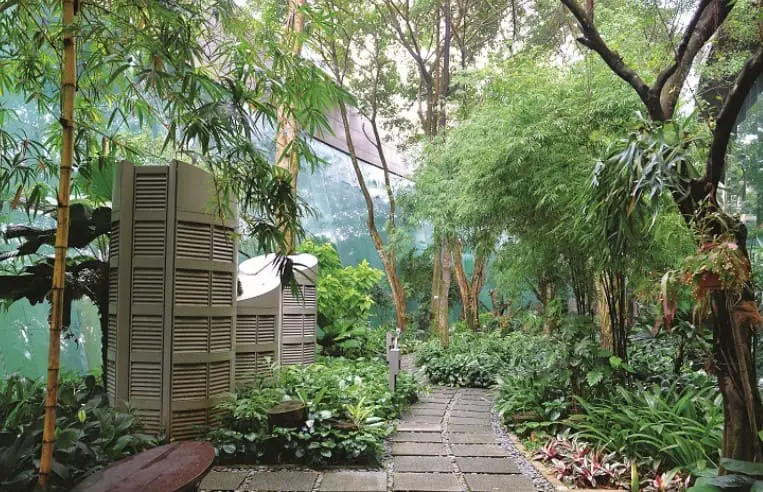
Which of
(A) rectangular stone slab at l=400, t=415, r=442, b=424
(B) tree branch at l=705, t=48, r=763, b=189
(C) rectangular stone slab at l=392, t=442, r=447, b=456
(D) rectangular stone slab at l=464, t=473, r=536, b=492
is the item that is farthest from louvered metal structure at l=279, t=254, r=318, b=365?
(B) tree branch at l=705, t=48, r=763, b=189

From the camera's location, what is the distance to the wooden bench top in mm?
2123

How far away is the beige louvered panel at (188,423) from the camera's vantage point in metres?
3.93

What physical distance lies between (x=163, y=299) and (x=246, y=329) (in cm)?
108

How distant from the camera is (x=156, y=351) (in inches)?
155

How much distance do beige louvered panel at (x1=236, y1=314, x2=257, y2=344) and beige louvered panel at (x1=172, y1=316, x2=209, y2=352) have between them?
27.1 inches

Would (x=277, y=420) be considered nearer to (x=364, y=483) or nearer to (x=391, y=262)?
(x=364, y=483)

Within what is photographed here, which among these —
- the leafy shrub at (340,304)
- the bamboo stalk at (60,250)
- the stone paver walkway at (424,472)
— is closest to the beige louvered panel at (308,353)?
the stone paver walkway at (424,472)

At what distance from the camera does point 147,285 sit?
3.97 meters

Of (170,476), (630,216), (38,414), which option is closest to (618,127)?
(630,216)

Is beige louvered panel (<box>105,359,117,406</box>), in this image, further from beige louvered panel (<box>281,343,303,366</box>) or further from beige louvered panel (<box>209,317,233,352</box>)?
beige louvered panel (<box>281,343,303,366</box>)

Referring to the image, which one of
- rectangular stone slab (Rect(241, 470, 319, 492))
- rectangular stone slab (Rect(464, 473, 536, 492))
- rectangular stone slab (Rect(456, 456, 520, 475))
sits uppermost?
rectangular stone slab (Rect(241, 470, 319, 492))

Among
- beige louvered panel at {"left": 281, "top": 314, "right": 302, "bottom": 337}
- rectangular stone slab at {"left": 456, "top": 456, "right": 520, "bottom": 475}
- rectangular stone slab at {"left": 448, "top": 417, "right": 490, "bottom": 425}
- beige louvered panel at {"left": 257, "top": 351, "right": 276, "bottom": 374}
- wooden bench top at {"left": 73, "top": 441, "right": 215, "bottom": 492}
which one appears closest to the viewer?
wooden bench top at {"left": 73, "top": 441, "right": 215, "bottom": 492}

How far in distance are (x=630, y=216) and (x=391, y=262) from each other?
28.4 feet

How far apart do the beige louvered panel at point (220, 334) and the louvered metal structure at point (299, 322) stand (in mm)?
1435
